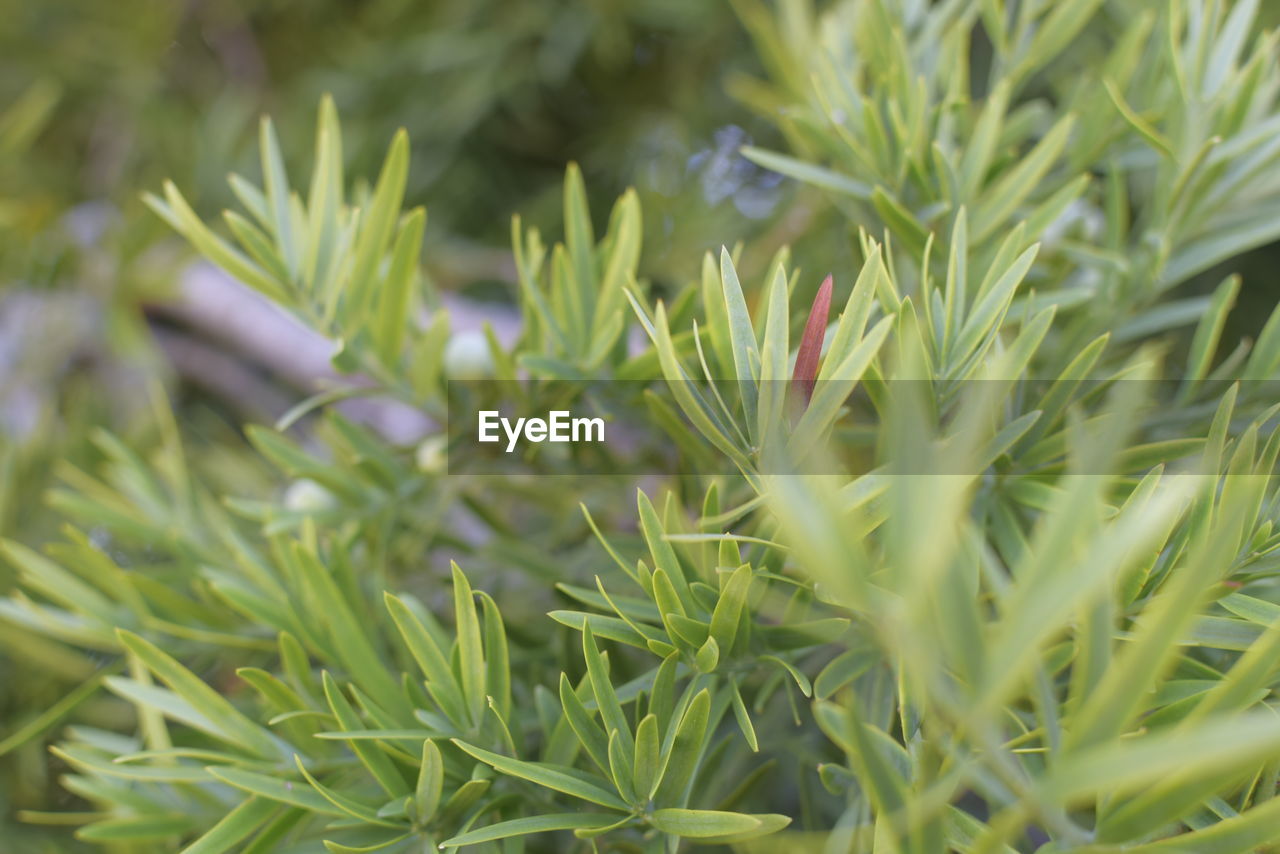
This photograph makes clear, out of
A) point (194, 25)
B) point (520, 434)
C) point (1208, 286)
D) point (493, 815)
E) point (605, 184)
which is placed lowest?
point (493, 815)

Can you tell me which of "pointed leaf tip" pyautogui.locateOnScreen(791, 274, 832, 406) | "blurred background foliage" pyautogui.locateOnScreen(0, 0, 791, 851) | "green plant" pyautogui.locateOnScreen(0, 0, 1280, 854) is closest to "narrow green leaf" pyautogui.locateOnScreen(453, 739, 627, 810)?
"green plant" pyautogui.locateOnScreen(0, 0, 1280, 854)

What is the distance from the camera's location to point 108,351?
738 millimetres

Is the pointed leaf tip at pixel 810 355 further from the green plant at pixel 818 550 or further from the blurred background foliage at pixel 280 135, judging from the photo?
the blurred background foliage at pixel 280 135

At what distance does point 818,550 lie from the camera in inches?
4.8

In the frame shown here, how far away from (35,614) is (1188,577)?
1.20 ft

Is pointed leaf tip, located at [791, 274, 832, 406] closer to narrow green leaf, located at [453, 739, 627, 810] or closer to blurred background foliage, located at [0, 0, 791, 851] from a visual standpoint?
narrow green leaf, located at [453, 739, 627, 810]

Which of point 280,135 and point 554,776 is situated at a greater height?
point 280,135

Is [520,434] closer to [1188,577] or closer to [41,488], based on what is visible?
[1188,577]

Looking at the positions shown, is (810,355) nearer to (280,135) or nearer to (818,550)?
(818,550)

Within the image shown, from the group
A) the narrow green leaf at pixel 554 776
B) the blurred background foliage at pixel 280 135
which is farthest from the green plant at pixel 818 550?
the blurred background foliage at pixel 280 135

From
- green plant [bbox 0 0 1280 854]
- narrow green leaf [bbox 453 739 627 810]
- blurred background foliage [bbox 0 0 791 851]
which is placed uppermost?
blurred background foliage [bbox 0 0 791 851]

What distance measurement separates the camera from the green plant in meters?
0.13

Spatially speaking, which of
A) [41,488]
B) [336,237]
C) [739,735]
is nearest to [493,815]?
[739,735]

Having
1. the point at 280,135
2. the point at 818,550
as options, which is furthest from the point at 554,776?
the point at 280,135
